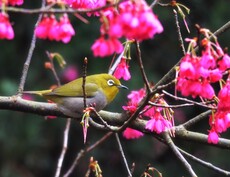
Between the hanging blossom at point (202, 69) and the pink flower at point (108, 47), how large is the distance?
13.3 inches

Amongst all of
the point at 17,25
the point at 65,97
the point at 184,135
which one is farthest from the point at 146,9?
the point at 17,25

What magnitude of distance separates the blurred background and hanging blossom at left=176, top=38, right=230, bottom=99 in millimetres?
4003

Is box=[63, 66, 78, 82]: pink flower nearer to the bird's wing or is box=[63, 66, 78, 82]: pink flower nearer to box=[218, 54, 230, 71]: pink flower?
the bird's wing

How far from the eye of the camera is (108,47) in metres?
2.10

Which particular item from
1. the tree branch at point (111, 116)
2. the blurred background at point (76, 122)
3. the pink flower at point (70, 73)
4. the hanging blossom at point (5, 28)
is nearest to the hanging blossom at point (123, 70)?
the tree branch at point (111, 116)

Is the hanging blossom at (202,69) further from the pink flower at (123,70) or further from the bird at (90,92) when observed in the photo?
the bird at (90,92)

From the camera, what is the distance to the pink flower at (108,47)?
2090 millimetres

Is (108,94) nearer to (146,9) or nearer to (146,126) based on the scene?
(146,126)

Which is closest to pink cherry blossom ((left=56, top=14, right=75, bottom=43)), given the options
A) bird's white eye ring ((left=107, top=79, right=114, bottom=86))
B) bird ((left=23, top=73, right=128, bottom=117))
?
bird ((left=23, top=73, right=128, bottom=117))

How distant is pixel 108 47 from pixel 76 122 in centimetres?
508

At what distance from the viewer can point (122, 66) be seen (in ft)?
10.5

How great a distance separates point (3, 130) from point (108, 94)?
9.91ft

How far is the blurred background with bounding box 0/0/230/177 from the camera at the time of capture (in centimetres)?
689

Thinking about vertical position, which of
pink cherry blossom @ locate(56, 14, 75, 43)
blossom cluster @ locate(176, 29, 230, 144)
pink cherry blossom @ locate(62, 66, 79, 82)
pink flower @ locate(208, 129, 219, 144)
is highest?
pink cherry blossom @ locate(62, 66, 79, 82)
